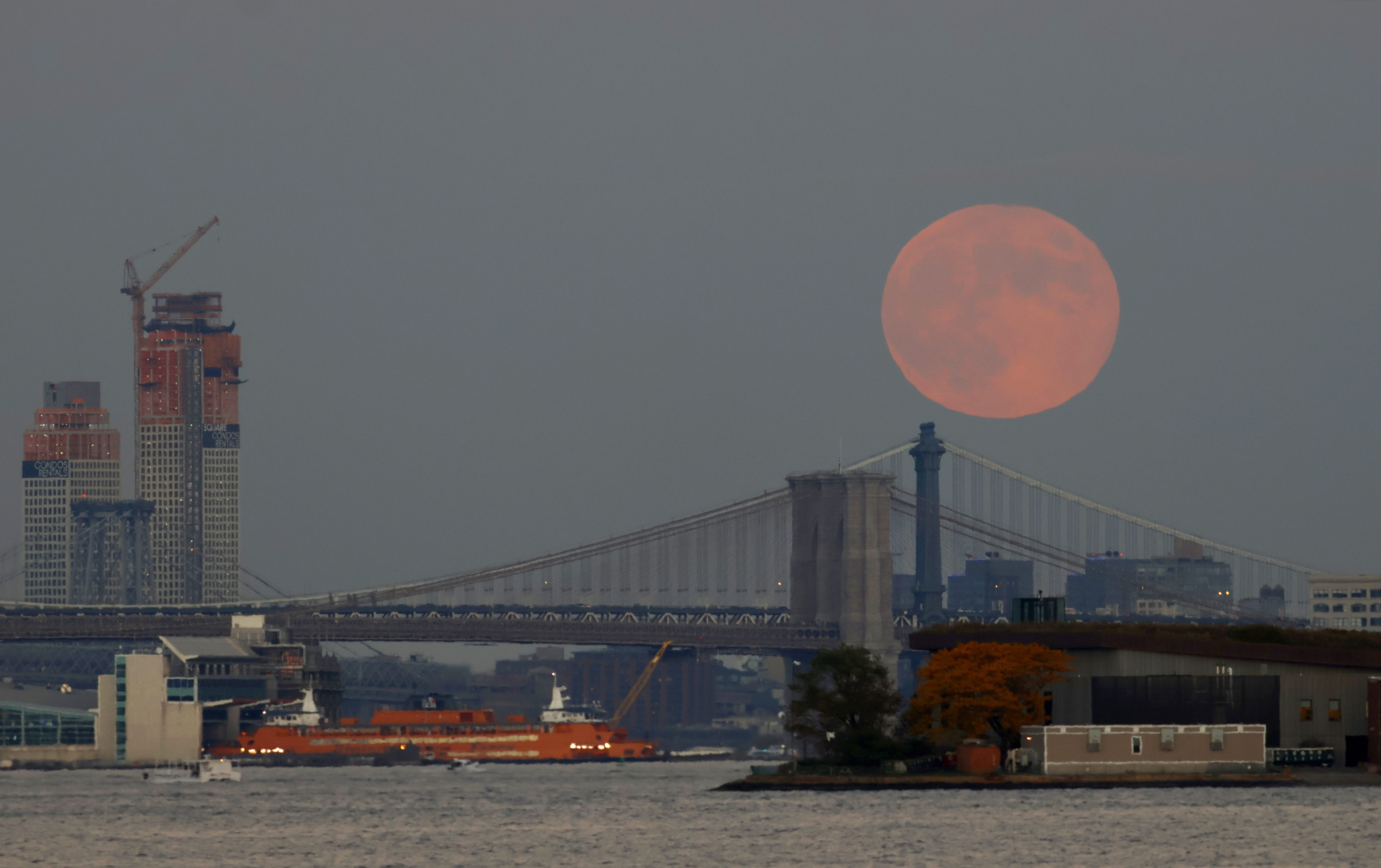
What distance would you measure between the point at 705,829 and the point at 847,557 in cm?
10431

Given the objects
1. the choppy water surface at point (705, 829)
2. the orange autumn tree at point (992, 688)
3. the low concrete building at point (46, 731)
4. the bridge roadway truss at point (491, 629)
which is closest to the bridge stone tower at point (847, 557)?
the bridge roadway truss at point (491, 629)

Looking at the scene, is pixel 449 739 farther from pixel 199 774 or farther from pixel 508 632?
pixel 199 774

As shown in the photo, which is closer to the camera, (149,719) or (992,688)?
(992,688)

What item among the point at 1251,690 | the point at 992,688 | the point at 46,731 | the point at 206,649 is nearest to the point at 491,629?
the point at 206,649

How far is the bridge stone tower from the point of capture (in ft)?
618

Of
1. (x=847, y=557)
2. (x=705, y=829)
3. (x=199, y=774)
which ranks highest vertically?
(x=847, y=557)

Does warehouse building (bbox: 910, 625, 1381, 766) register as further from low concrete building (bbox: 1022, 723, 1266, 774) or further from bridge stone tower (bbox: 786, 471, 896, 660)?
bridge stone tower (bbox: 786, 471, 896, 660)

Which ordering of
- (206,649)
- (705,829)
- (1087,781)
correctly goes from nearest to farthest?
(705,829) → (1087,781) → (206,649)

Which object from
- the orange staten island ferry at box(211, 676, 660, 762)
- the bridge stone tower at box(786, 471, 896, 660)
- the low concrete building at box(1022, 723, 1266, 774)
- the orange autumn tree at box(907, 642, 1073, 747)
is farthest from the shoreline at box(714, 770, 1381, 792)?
the bridge stone tower at box(786, 471, 896, 660)

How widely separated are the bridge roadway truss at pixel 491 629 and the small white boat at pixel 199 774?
31.9 metres

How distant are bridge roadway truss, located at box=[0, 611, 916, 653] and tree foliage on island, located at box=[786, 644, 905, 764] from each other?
238 ft

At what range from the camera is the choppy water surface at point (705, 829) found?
74.1 metres

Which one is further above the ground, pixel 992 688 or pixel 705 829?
pixel 992 688

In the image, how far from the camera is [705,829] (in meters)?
86.6
